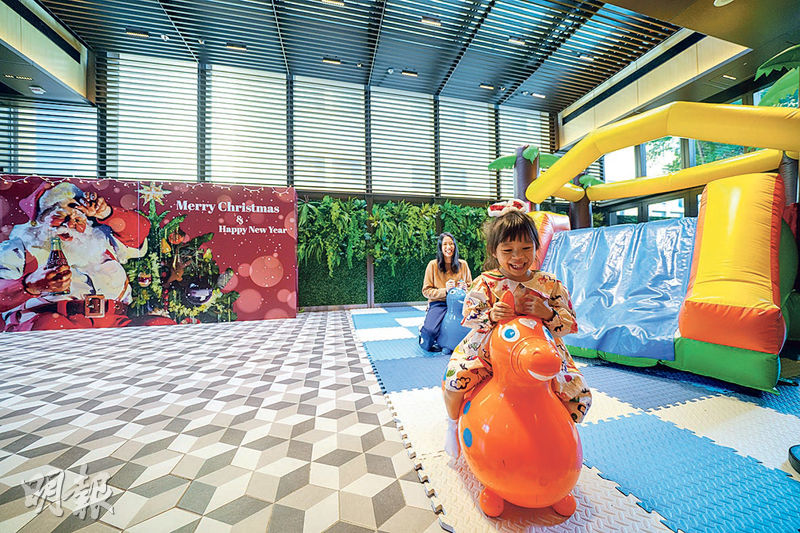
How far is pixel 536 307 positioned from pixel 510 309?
103 mm

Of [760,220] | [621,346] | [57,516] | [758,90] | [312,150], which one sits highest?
[758,90]

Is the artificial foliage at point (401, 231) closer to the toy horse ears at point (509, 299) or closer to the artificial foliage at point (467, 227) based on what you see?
the artificial foliage at point (467, 227)

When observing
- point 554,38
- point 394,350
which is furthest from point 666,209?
point 394,350

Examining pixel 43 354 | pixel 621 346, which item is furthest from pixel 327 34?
pixel 621 346

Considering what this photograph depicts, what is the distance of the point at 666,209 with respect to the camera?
257 inches

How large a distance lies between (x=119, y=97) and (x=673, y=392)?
8.48 m

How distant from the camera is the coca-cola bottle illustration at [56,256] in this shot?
4.12 meters

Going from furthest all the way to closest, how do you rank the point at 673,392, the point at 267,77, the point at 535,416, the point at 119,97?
the point at 267,77, the point at 119,97, the point at 673,392, the point at 535,416

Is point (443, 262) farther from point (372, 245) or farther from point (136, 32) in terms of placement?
point (136, 32)

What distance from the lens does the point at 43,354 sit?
3076mm

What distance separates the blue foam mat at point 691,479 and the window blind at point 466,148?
5.74 meters

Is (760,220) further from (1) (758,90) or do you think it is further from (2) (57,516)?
(1) (758,90)

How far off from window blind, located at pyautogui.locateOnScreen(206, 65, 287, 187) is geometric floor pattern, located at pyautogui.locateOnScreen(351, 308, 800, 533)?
5.23 meters

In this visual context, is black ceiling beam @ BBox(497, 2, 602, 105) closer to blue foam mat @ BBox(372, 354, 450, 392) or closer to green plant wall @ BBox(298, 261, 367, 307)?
green plant wall @ BBox(298, 261, 367, 307)
